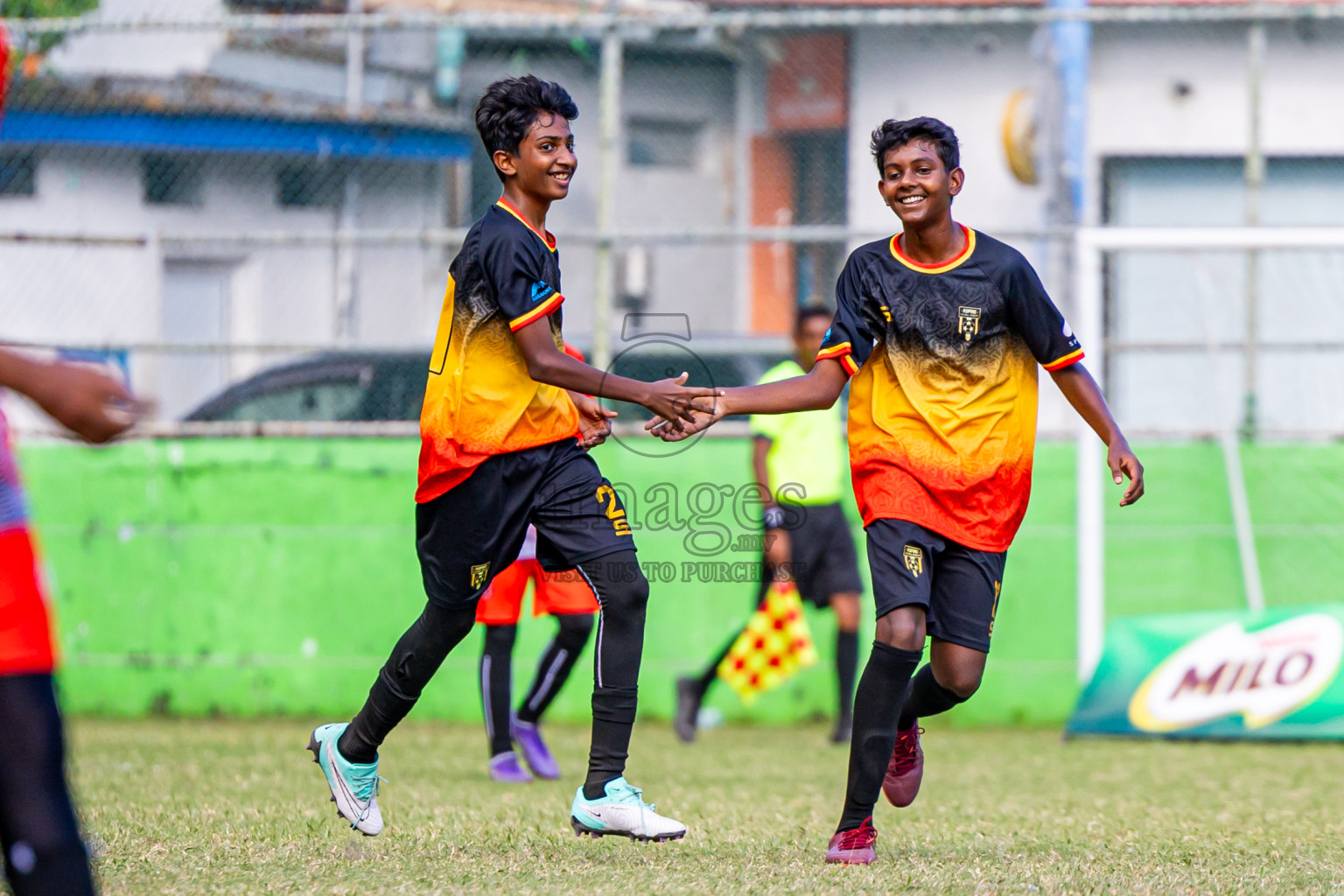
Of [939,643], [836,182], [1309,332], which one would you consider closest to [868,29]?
[836,182]

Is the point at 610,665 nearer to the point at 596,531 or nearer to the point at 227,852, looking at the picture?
the point at 596,531

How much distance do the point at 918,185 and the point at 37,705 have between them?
2822 millimetres

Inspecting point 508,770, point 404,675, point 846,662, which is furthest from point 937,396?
point 846,662

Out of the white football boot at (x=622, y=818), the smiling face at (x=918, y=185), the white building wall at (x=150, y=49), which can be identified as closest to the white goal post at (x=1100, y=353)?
the smiling face at (x=918, y=185)

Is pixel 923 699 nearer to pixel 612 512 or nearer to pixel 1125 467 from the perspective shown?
pixel 1125 467

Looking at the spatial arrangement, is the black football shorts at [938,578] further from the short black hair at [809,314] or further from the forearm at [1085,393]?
the short black hair at [809,314]

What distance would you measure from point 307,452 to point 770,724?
10.0ft

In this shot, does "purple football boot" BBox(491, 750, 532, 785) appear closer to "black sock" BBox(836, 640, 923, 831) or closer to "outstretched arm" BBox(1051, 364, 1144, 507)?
"black sock" BBox(836, 640, 923, 831)

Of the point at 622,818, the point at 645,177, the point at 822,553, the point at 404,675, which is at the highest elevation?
the point at 645,177

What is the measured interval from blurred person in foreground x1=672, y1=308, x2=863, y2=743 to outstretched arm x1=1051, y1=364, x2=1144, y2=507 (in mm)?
3746

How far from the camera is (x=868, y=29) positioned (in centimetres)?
1327

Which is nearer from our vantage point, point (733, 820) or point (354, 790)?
point (354, 790)

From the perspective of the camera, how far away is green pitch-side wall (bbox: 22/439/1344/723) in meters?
9.34

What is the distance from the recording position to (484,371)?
183 inches
